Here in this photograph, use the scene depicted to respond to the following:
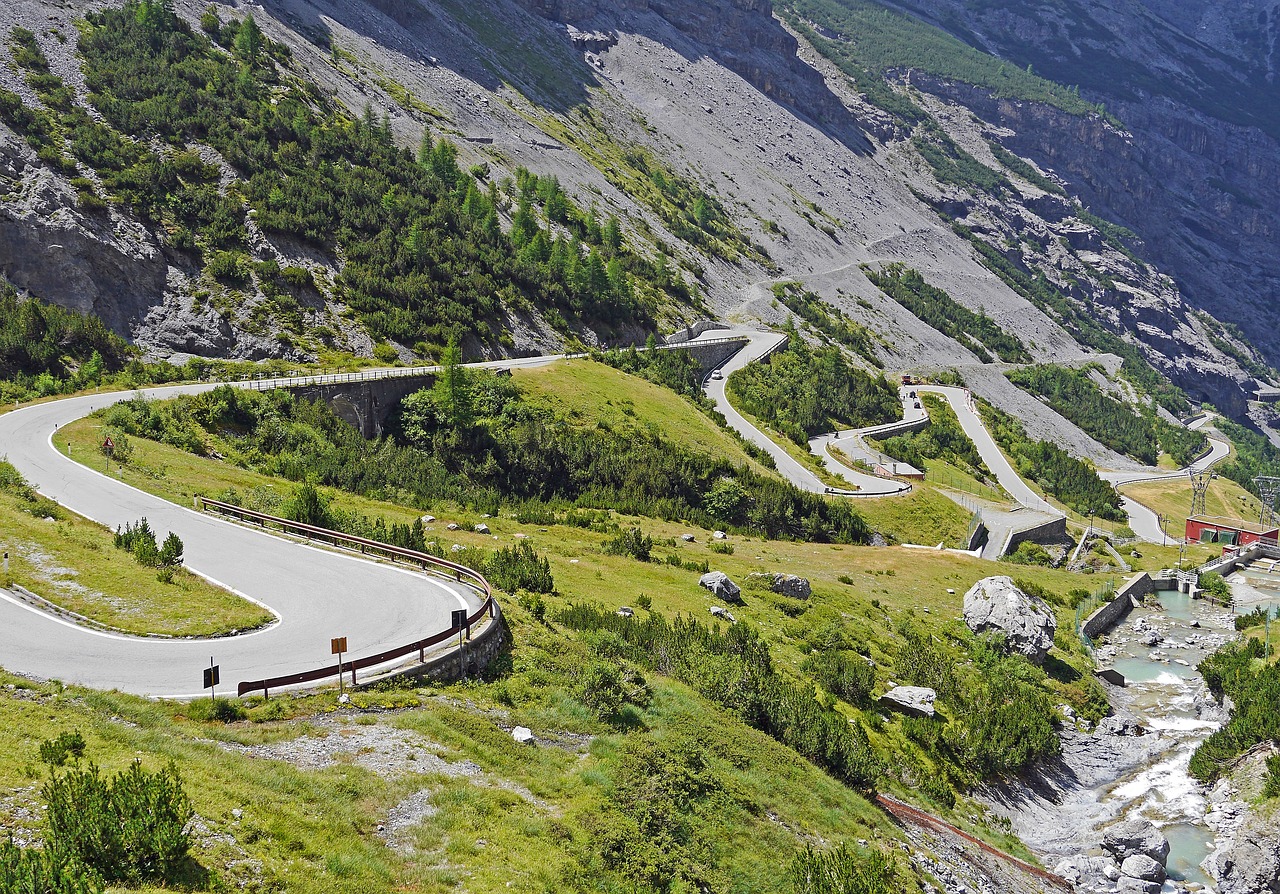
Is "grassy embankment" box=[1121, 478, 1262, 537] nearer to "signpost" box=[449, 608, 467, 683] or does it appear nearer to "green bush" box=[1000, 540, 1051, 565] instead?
"green bush" box=[1000, 540, 1051, 565]

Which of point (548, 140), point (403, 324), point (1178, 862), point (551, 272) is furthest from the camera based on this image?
point (548, 140)

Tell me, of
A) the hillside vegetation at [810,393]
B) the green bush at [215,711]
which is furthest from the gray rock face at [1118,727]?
the hillside vegetation at [810,393]

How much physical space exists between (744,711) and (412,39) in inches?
5251

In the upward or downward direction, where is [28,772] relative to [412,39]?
downward

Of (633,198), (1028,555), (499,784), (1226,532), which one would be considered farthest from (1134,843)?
(633,198)

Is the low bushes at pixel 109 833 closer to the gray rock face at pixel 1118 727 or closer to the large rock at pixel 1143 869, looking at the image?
the large rock at pixel 1143 869

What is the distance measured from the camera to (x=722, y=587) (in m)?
30.4

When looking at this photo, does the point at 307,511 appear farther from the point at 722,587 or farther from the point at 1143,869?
the point at 1143,869

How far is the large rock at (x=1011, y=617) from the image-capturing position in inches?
1262

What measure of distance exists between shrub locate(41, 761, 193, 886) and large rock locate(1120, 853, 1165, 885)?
2080 cm

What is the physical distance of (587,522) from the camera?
39094 millimetres

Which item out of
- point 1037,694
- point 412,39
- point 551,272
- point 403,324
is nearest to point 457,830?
point 1037,694

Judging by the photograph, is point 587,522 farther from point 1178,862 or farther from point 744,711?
point 1178,862

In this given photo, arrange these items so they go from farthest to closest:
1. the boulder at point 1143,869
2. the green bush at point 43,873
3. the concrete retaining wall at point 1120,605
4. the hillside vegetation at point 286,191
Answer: the hillside vegetation at point 286,191 < the concrete retaining wall at point 1120,605 < the boulder at point 1143,869 < the green bush at point 43,873
